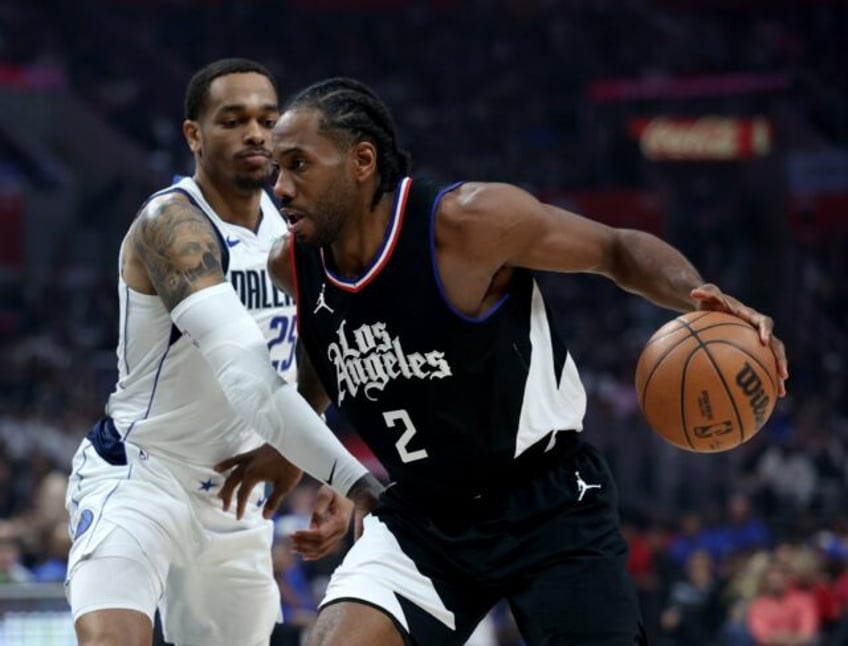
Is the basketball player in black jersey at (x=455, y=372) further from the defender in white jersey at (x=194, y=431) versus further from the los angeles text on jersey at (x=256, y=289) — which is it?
the los angeles text on jersey at (x=256, y=289)

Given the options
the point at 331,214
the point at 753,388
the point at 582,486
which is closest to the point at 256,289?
the point at 331,214

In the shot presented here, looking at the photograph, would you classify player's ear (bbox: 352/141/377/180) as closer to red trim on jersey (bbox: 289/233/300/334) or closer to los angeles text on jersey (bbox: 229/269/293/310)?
red trim on jersey (bbox: 289/233/300/334)

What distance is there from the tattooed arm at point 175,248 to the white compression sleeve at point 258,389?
2.3 inches

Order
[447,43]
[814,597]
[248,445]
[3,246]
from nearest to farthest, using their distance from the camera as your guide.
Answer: [248,445]
[814,597]
[3,246]
[447,43]

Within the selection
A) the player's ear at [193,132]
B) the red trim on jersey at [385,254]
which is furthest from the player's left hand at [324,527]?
the player's ear at [193,132]

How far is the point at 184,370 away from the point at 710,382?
5.78 feet

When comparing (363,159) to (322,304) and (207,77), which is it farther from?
(207,77)

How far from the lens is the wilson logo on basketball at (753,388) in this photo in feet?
13.3

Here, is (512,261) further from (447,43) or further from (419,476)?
(447,43)

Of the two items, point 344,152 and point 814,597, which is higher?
point 344,152

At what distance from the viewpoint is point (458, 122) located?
22734mm

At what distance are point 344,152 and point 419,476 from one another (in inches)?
36.2

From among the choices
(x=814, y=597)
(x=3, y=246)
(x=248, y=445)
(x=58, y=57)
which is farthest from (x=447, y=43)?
(x=248, y=445)

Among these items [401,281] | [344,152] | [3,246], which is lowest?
[3,246]
